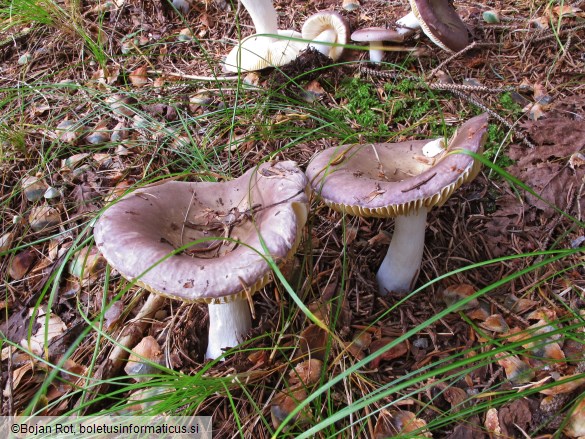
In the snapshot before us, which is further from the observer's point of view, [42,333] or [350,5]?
[350,5]

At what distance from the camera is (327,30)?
3.41 m

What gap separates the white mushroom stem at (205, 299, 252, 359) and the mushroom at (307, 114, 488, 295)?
59cm

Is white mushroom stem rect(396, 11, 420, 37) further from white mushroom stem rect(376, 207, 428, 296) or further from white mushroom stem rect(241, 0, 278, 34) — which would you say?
white mushroom stem rect(376, 207, 428, 296)

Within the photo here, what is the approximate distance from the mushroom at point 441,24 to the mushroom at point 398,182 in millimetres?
1289

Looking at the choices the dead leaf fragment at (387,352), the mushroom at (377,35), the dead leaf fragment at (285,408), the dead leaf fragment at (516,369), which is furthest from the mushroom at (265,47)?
the dead leaf fragment at (516,369)

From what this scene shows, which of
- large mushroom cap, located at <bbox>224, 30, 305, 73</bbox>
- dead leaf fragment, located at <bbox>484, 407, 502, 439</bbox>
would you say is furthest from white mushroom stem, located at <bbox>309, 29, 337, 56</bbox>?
dead leaf fragment, located at <bbox>484, 407, 502, 439</bbox>

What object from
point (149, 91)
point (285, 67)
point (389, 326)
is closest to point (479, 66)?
point (285, 67)

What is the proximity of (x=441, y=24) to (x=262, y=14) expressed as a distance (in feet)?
4.11

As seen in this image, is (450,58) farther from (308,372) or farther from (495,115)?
(308,372)

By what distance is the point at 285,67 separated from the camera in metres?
3.18

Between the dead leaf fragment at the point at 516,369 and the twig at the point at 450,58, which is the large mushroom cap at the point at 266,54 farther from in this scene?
the dead leaf fragment at the point at 516,369

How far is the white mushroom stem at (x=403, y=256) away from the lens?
196 cm

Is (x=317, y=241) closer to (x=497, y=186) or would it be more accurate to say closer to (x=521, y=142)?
(x=497, y=186)

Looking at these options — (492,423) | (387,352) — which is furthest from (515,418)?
(387,352)
